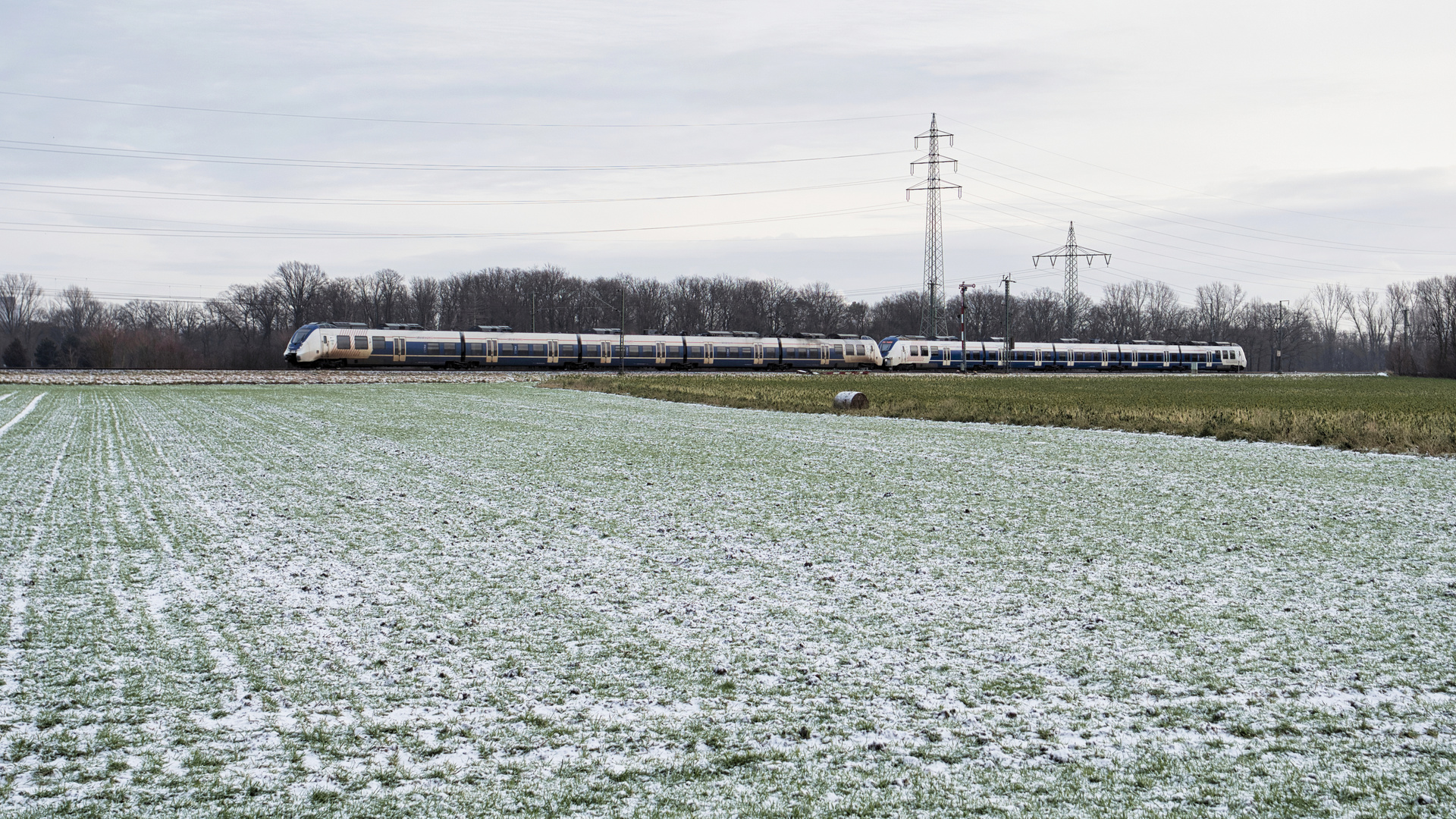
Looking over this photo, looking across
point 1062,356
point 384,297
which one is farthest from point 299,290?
point 1062,356

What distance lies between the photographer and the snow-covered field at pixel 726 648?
141 inches

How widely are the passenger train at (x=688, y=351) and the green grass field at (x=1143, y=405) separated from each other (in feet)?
37.9

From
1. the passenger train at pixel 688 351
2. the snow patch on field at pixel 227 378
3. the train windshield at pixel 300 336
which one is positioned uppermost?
the train windshield at pixel 300 336

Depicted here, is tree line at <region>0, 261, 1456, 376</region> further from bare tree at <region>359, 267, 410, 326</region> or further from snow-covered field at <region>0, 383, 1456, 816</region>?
snow-covered field at <region>0, 383, 1456, 816</region>

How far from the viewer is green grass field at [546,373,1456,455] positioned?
696 inches

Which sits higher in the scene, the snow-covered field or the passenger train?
the passenger train

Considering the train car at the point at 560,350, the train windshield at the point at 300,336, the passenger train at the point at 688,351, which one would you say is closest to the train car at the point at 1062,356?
the passenger train at the point at 688,351

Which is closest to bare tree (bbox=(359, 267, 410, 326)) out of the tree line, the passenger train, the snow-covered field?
the tree line

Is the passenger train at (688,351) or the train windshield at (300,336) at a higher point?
the train windshield at (300,336)

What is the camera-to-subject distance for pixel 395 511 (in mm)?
9180

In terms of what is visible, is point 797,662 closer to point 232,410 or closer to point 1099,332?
point 232,410

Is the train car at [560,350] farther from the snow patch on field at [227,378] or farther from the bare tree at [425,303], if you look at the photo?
the bare tree at [425,303]

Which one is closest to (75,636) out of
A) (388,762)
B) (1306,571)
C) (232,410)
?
(388,762)

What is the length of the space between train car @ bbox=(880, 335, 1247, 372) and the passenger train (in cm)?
9
